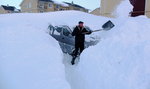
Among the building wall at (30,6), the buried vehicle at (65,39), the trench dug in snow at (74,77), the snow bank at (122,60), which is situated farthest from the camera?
the building wall at (30,6)

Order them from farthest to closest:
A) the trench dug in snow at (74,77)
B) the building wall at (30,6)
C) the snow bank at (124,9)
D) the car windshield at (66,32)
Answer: the building wall at (30,6)
the snow bank at (124,9)
the car windshield at (66,32)
the trench dug in snow at (74,77)

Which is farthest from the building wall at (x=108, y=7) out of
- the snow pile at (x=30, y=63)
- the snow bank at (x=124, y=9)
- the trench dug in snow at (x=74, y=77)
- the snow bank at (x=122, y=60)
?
the trench dug in snow at (x=74, y=77)

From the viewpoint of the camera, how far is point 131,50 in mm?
8750

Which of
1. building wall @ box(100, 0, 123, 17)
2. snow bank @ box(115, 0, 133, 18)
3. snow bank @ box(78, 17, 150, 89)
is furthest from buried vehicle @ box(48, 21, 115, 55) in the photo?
building wall @ box(100, 0, 123, 17)

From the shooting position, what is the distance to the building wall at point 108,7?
20.8 meters

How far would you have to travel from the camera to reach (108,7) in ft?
70.7

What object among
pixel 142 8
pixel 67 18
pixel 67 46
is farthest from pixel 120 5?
pixel 67 46

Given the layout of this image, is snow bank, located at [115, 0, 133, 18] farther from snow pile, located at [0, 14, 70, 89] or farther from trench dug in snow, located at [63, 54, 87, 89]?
trench dug in snow, located at [63, 54, 87, 89]

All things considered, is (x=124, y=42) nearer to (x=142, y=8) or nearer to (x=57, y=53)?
(x=57, y=53)

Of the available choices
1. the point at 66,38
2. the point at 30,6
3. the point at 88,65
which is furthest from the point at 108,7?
the point at 30,6

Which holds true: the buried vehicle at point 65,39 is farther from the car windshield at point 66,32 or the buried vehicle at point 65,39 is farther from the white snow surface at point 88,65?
the white snow surface at point 88,65

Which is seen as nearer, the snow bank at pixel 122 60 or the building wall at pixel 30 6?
the snow bank at pixel 122 60

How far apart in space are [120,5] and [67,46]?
812 cm

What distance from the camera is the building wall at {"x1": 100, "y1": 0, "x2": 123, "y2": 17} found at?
68.3 ft
